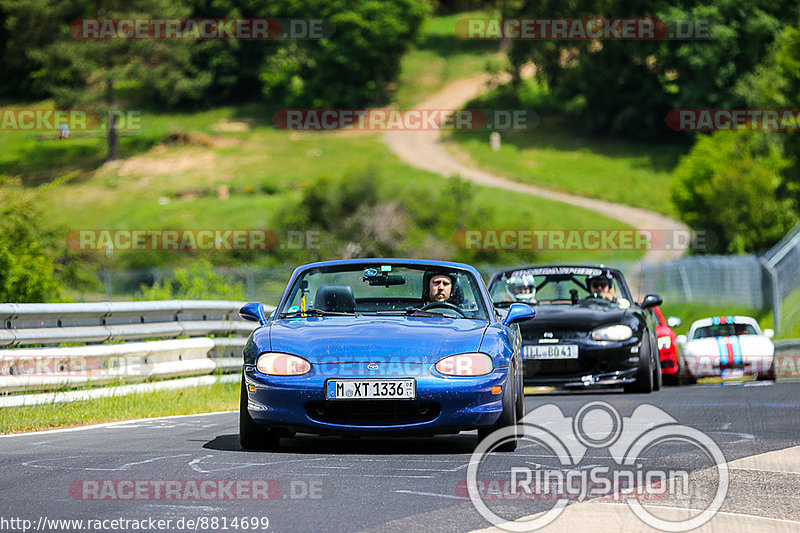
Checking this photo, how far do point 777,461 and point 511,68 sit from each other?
91739mm

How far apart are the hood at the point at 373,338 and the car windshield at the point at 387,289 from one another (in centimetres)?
46

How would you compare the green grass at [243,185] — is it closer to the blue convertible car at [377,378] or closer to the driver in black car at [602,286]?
the driver in black car at [602,286]

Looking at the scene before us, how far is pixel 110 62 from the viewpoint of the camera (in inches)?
3455

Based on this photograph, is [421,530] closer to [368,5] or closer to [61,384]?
[61,384]

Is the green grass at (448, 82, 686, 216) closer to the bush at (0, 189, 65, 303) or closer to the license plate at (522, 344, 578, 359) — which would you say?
the bush at (0, 189, 65, 303)

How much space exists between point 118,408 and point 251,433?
13.8ft

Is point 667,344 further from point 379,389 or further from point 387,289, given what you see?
point 379,389

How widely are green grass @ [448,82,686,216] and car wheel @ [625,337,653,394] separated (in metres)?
59.4

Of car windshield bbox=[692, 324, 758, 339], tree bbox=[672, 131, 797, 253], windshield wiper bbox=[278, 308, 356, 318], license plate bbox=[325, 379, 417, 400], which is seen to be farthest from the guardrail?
tree bbox=[672, 131, 797, 253]

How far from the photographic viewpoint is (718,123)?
71.2 m

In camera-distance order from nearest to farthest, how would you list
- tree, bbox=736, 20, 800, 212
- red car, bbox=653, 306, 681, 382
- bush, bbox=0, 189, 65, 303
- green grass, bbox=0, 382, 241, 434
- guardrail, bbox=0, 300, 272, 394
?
green grass, bbox=0, 382, 241, 434 → guardrail, bbox=0, 300, 272, 394 → bush, bbox=0, 189, 65, 303 → red car, bbox=653, 306, 681, 382 → tree, bbox=736, 20, 800, 212

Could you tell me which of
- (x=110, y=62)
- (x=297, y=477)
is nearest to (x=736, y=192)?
(x=297, y=477)

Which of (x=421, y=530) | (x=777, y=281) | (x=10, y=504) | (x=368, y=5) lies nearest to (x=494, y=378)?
(x=421, y=530)

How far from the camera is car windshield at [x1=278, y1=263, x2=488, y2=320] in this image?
9375 millimetres
